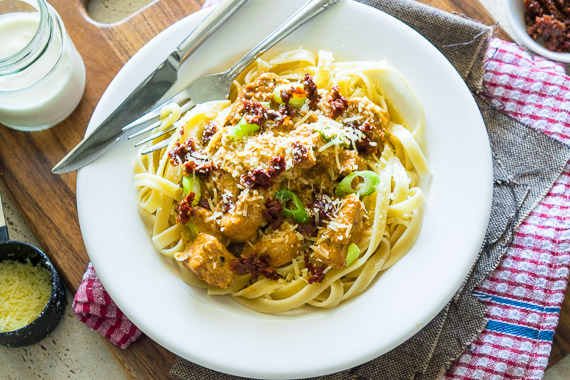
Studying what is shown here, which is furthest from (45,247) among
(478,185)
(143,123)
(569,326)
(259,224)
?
(569,326)

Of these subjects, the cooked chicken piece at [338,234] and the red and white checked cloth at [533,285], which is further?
the red and white checked cloth at [533,285]

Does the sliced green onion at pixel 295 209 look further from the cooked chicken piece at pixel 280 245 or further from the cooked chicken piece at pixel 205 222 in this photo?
the cooked chicken piece at pixel 205 222

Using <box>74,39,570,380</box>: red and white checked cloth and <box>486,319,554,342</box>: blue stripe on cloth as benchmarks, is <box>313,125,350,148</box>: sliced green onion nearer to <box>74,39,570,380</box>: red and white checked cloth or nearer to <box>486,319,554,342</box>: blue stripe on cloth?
<box>74,39,570,380</box>: red and white checked cloth

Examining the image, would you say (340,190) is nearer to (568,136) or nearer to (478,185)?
(478,185)

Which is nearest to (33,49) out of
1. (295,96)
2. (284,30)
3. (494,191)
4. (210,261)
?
(284,30)

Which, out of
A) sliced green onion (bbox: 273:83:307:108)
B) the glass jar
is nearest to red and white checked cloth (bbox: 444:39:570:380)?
sliced green onion (bbox: 273:83:307:108)

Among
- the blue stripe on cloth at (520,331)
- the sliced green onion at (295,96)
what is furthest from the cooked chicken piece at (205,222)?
the blue stripe on cloth at (520,331)
